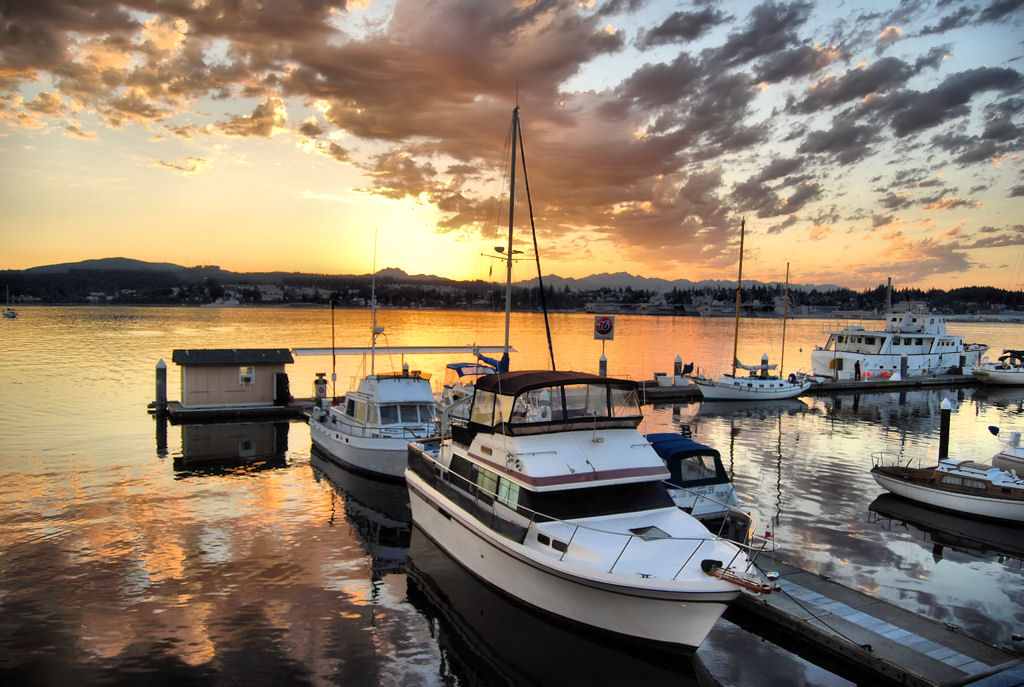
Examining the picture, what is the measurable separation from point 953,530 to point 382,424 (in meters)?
17.4

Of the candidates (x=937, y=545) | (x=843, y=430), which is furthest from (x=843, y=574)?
(x=843, y=430)

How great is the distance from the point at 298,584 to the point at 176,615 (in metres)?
2.30

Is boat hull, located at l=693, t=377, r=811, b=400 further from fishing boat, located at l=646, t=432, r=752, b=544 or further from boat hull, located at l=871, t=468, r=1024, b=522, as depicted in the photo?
fishing boat, located at l=646, t=432, r=752, b=544

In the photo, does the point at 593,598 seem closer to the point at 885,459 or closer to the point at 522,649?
the point at 522,649

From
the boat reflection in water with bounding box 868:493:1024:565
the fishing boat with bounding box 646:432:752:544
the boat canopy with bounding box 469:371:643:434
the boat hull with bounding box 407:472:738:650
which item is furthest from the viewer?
the boat reflection in water with bounding box 868:493:1024:565

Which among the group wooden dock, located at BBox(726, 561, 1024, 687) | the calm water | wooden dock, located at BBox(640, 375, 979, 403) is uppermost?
wooden dock, located at BBox(726, 561, 1024, 687)

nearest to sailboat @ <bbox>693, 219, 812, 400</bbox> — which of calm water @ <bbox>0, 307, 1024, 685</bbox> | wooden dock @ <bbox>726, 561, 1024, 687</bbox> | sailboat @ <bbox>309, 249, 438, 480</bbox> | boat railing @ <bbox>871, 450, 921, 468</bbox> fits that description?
calm water @ <bbox>0, 307, 1024, 685</bbox>

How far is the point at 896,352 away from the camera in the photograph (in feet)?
171

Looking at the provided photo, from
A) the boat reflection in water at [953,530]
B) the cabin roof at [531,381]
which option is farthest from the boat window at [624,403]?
the boat reflection in water at [953,530]

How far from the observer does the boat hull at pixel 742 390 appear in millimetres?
40188

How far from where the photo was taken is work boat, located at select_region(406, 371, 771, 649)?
9141 mm

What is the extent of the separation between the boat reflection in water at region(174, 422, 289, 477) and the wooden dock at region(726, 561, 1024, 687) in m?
17.8

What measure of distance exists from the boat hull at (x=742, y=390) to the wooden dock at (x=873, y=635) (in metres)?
29.4

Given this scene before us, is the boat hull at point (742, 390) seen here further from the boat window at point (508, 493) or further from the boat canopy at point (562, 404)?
the boat window at point (508, 493)
